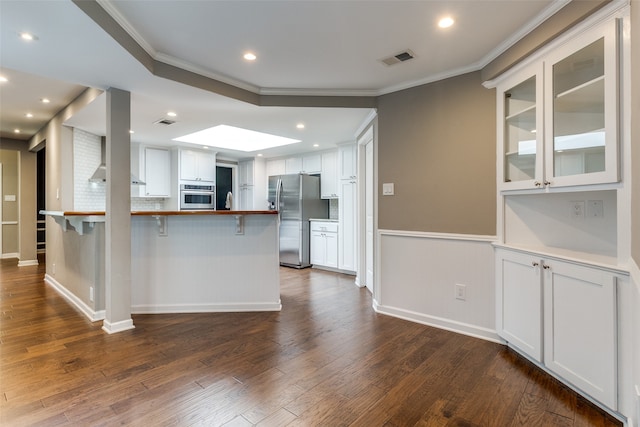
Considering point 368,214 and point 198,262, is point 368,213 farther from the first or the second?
point 198,262

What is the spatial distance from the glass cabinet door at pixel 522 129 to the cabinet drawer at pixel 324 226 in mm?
3363

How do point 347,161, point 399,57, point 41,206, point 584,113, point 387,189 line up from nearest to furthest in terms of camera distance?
point 584,113
point 399,57
point 387,189
point 347,161
point 41,206

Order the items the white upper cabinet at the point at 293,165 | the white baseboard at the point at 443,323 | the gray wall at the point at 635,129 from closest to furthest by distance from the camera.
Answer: the gray wall at the point at 635,129 < the white baseboard at the point at 443,323 < the white upper cabinet at the point at 293,165

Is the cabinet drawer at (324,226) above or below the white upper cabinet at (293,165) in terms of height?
below

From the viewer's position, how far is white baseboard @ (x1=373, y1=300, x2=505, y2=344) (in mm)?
2799

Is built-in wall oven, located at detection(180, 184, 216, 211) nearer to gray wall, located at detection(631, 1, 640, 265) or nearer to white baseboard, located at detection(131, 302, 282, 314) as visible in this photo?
white baseboard, located at detection(131, 302, 282, 314)

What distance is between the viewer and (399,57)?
8.98 feet

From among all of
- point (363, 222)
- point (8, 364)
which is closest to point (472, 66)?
point (363, 222)

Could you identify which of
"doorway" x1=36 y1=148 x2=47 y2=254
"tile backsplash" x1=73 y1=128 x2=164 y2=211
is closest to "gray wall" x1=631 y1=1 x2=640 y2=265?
"tile backsplash" x1=73 y1=128 x2=164 y2=211

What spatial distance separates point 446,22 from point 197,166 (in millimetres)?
5133

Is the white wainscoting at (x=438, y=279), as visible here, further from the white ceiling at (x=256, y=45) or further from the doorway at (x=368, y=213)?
the white ceiling at (x=256, y=45)

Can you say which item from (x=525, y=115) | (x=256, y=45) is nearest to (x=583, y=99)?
(x=525, y=115)

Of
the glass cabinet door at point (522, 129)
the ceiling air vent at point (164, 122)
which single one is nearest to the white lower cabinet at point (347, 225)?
the ceiling air vent at point (164, 122)

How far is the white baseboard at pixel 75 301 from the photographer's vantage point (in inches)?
126
